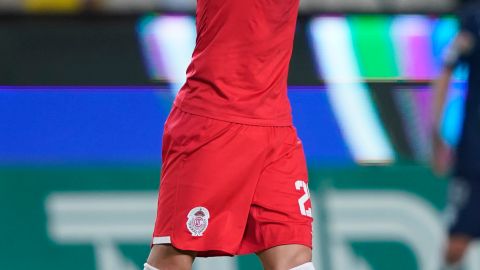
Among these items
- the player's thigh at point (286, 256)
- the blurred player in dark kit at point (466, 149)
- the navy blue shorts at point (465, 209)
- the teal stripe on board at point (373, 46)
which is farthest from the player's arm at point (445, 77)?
the player's thigh at point (286, 256)

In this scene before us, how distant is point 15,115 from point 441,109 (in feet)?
6.78

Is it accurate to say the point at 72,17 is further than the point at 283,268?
Yes

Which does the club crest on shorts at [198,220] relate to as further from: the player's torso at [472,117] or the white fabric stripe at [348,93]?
the white fabric stripe at [348,93]

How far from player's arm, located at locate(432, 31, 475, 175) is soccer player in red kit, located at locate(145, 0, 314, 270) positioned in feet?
7.74

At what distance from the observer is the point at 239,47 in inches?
121

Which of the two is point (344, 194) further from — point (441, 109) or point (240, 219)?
point (240, 219)

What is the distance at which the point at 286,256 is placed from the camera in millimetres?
2982

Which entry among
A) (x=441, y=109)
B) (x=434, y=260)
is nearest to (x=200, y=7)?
(x=441, y=109)

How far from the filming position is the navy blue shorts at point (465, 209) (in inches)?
205

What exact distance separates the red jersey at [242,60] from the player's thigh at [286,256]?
343 mm

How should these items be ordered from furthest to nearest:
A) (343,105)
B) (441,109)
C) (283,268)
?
1. (343,105)
2. (441,109)
3. (283,268)

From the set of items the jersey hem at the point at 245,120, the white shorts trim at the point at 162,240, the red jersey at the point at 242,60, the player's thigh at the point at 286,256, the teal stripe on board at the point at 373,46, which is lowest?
the player's thigh at the point at 286,256

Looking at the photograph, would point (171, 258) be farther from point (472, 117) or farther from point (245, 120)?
point (472, 117)

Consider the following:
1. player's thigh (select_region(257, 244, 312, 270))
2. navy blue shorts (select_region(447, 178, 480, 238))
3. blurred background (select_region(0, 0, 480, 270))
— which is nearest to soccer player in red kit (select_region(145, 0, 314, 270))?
player's thigh (select_region(257, 244, 312, 270))
